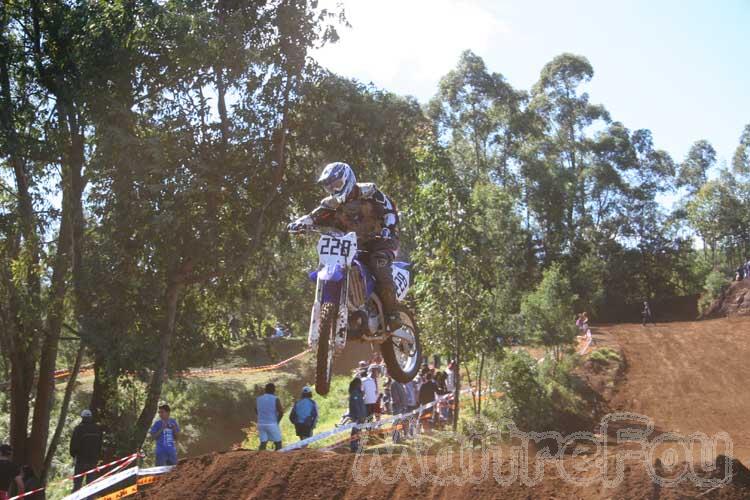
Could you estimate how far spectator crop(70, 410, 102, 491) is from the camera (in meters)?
12.9

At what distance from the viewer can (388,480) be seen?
36.0 feet

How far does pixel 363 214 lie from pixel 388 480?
384cm

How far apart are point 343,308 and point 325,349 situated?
504mm

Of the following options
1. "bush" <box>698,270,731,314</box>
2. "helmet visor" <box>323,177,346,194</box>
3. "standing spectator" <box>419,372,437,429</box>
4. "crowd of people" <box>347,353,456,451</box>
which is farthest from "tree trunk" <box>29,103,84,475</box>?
"bush" <box>698,270,731,314</box>

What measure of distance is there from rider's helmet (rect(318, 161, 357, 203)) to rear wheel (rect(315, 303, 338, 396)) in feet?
4.50

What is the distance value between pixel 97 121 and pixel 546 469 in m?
11.4

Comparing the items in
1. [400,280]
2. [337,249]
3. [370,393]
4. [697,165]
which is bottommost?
[370,393]

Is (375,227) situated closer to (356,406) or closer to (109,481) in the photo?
(109,481)

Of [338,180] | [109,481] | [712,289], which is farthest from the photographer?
[712,289]

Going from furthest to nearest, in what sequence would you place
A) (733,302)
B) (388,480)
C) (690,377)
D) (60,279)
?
(733,302), (690,377), (60,279), (388,480)

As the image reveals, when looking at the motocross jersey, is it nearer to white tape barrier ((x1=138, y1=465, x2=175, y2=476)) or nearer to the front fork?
the front fork

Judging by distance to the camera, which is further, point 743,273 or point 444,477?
point 743,273

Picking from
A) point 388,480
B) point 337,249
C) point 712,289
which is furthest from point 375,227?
point 712,289

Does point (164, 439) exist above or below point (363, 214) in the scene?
below
